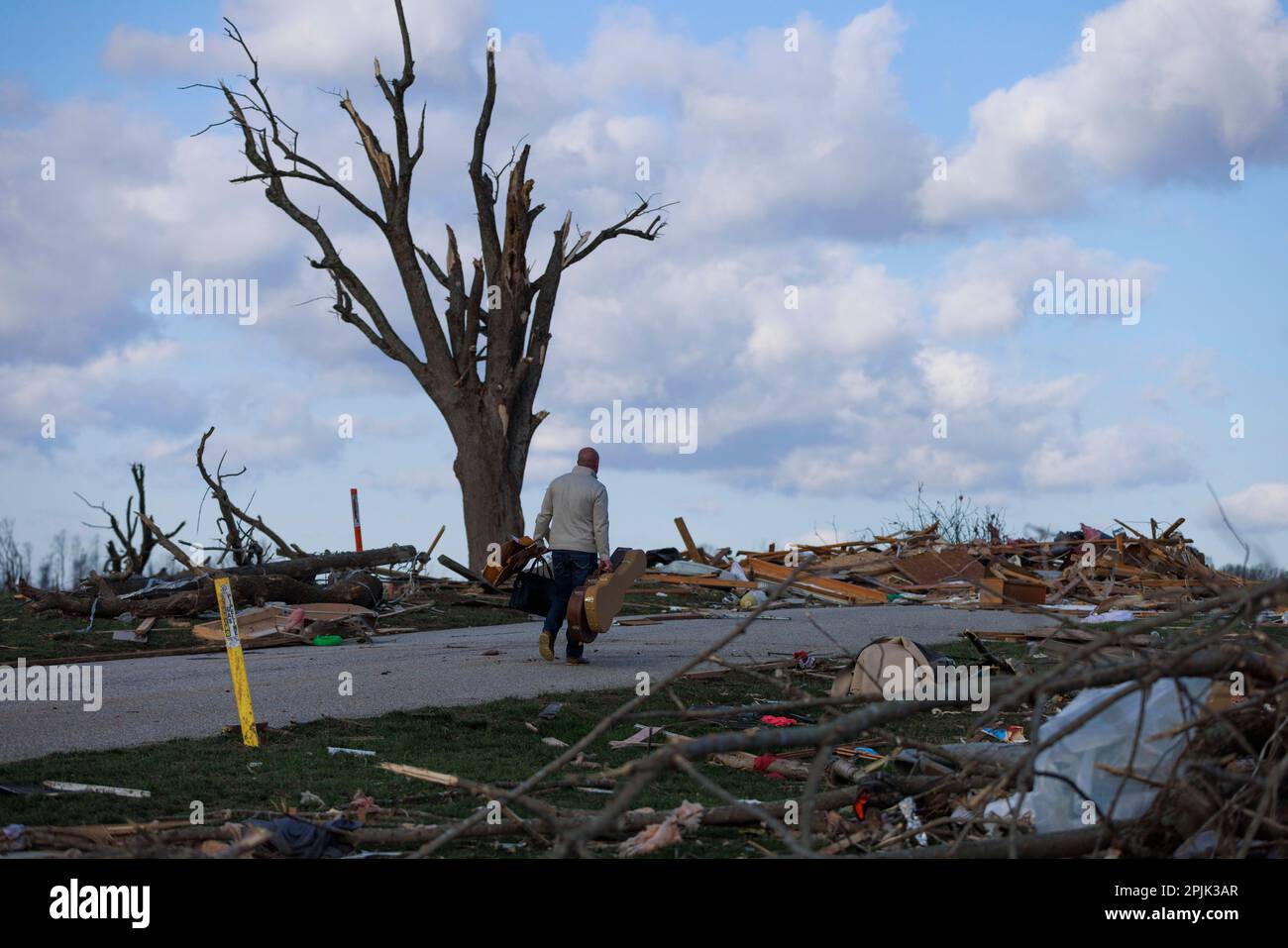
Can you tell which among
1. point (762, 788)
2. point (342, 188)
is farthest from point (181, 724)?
point (342, 188)

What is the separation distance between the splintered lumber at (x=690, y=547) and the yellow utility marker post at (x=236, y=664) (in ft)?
59.9

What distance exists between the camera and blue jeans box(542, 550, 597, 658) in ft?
46.5

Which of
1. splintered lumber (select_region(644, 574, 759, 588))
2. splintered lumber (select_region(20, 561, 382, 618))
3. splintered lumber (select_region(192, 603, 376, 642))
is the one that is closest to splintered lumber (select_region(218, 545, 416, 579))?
splintered lumber (select_region(20, 561, 382, 618))

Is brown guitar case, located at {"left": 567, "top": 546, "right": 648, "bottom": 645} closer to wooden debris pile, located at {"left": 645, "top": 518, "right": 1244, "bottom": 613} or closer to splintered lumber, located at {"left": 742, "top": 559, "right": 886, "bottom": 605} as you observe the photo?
wooden debris pile, located at {"left": 645, "top": 518, "right": 1244, "bottom": 613}

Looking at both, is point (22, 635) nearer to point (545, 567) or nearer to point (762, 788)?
point (545, 567)

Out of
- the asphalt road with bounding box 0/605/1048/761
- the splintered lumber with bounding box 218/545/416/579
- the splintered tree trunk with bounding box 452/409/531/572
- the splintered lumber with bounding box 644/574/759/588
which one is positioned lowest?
the asphalt road with bounding box 0/605/1048/761

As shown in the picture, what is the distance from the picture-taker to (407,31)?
27.2m

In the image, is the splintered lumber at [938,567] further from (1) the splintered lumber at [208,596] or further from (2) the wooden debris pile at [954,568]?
(1) the splintered lumber at [208,596]

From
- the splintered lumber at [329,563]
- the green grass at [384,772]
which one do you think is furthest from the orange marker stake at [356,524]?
the green grass at [384,772]

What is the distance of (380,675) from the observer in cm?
1312

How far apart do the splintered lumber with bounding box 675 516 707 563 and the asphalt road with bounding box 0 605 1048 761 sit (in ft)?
26.1

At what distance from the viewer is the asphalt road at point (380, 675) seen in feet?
33.9
